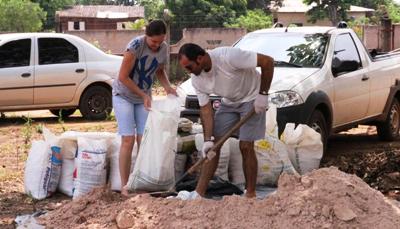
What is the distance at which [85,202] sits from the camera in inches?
212

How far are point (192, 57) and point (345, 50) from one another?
161 inches

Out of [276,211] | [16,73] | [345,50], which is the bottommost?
[276,211]

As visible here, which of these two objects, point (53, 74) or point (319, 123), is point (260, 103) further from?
point (53, 74)

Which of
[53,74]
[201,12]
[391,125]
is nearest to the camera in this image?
[391,125]

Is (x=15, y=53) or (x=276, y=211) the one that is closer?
(x=276, y=211)

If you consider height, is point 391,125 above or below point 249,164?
below

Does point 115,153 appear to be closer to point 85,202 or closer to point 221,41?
point 85,202

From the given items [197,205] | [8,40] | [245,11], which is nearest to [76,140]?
[197,205]

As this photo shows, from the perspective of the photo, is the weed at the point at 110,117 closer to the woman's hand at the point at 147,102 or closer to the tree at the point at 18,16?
the woman's hand at the point at 147,102

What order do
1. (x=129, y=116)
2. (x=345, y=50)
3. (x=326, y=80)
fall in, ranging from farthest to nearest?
(x=345, y=50), (x=326, y=80), (x=129, y=116)

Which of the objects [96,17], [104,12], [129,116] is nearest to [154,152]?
[129,116]

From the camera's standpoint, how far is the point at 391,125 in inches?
406

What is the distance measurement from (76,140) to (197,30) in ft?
60.2

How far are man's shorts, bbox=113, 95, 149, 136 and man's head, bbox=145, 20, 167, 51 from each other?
0.61 meters
